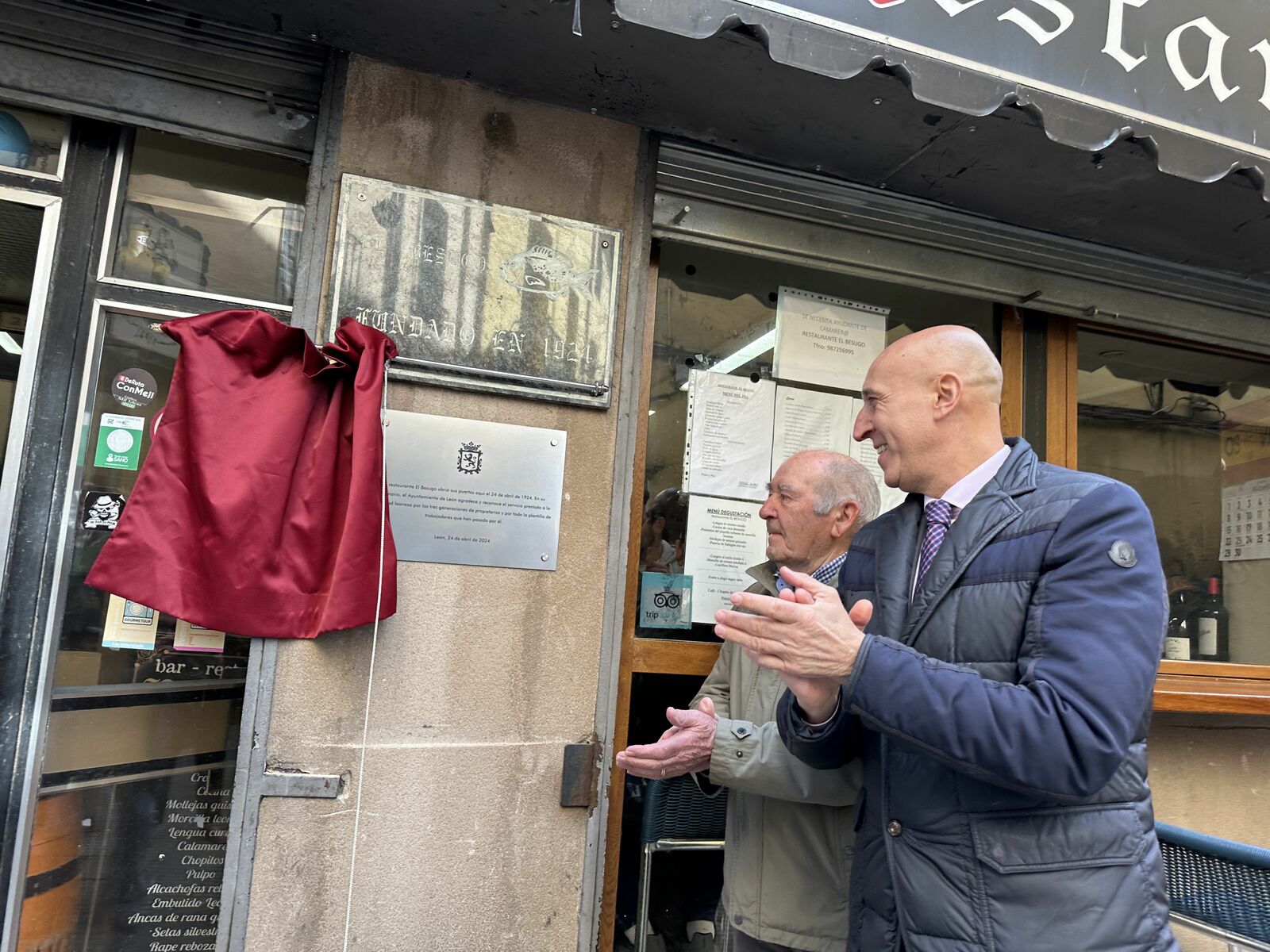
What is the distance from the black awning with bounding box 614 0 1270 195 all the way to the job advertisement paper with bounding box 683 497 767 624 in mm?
1608

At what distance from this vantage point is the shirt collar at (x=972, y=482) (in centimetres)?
188

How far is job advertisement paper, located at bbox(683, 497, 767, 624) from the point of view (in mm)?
3264

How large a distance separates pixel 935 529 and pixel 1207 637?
10.3ft

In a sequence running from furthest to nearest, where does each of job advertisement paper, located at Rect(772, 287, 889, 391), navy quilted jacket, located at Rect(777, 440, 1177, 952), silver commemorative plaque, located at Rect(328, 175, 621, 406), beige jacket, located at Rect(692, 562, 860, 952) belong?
1. job advertisement paper, located at Rect(772, 287, 889, 391)
2. silver commemorative plaque, located at Rect(328, 175, 621, 406)
3. beige jacket, located at Rect(692, 562, 860, 952)
4. navy quilted jacket, located at Rect(777, 440, 1177, 952)

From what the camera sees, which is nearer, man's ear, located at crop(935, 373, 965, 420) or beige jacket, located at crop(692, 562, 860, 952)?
man's ear, located at crop(935, 373, 965, 420)

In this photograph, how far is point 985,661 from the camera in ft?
5.34

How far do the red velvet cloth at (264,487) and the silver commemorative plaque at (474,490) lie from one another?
0.46 ft

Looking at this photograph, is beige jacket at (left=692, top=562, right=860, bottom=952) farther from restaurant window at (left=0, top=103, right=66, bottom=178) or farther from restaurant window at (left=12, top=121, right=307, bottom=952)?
restaurant window at (left=0, top=103, right=66, bottom=178)

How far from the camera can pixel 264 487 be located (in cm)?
253

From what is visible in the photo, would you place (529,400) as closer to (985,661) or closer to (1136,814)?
(985,661)

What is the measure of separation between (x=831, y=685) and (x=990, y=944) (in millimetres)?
533

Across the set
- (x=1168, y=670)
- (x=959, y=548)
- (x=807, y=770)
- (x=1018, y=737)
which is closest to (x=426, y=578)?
(x=807, y=770)

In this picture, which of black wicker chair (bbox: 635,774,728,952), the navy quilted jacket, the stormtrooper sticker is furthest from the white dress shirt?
the stormtrooper sticker

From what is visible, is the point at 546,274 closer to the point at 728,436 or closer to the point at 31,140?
the point at 728,436
